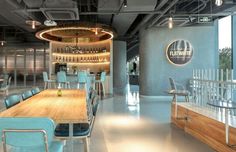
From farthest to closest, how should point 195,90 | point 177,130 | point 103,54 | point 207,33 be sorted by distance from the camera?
1. point 103,54
2. point 207,33
3. point 195,90
4. point 177,130

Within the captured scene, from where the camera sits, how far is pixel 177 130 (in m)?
5.54

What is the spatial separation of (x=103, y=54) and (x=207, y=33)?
17.5 ft

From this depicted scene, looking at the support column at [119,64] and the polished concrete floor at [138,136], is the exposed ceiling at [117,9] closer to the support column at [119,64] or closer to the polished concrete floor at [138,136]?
the polished concrete floor at [138,136]

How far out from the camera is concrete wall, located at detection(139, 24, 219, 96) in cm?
1129

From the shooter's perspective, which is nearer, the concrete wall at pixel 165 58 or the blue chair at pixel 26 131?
the blue chair at pixel 26 131

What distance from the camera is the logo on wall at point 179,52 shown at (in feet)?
37.0

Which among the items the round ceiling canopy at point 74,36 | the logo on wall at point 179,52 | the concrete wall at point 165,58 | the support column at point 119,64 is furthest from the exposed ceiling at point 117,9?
the support column at point 119,64

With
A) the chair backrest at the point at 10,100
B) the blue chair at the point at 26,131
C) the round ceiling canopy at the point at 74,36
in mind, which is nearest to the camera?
the blue chair at the point at 26,131

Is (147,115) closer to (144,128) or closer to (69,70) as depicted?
A: (144,128)

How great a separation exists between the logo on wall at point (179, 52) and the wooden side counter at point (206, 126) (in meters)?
5.67

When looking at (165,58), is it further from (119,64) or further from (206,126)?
(206,126)

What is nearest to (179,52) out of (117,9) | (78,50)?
(117,9)

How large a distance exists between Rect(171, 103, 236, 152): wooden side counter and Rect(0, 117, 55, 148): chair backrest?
2.79 m

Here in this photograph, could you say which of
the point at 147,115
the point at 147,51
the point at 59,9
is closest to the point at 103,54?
the point at 147,51
